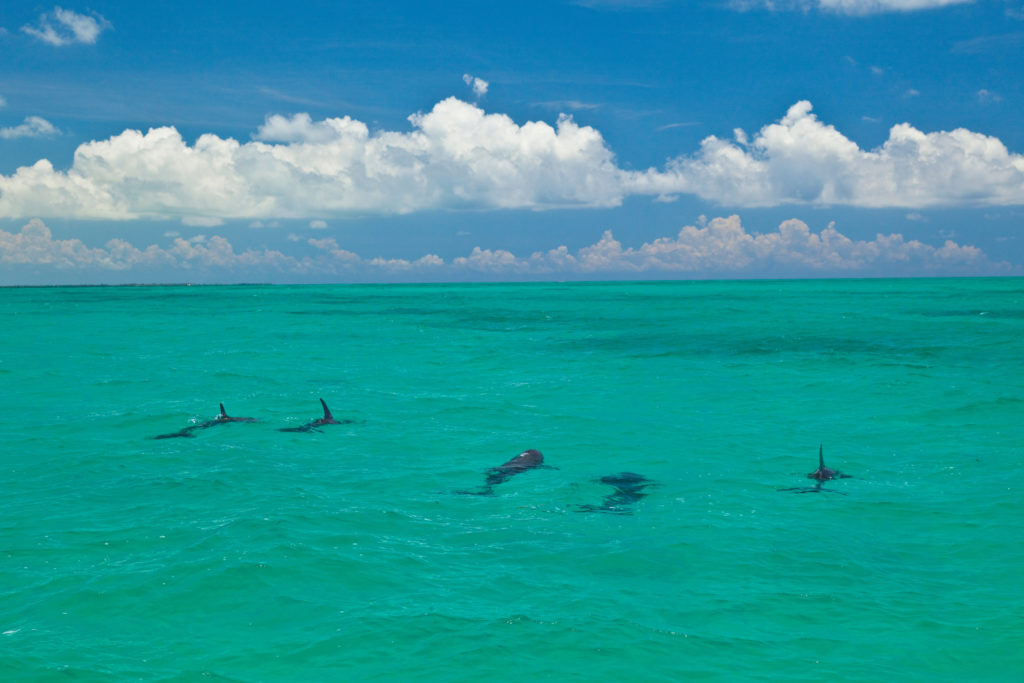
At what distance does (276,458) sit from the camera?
920 inches

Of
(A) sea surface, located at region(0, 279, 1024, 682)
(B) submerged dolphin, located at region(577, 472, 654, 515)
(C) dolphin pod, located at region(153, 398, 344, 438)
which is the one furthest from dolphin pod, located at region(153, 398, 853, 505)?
(C) dolphin pod, located at region(153, 398, 344, 438)

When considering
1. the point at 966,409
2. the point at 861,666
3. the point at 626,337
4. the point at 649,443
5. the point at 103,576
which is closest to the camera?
the point at 861,666

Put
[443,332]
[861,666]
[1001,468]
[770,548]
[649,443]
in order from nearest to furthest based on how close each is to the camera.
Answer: [861,666] → [770,548] → [1001,468] → [649,443] → [443,332]

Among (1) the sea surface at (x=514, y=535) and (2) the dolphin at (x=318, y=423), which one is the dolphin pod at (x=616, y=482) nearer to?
(1) the sea surface at (x=514, y=535)

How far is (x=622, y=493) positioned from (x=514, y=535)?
14.3ft

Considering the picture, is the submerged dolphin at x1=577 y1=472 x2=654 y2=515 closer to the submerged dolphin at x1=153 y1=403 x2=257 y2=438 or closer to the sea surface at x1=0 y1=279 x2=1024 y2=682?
the sea surface at x1=0 y1=279 x2=1024 y2=682

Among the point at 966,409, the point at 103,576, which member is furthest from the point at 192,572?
the point at 966,409

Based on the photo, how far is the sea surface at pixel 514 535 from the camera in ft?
37.5

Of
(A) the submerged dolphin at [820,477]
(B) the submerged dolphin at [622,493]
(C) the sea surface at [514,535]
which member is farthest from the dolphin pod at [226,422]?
(A) the submerged dolphin at [820,477]

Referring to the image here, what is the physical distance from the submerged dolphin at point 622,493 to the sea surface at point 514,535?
0.21m

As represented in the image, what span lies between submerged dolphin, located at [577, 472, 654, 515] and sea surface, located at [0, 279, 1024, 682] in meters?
0.21

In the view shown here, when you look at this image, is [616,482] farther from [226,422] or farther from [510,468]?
[226,422]

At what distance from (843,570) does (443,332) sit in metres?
62.7

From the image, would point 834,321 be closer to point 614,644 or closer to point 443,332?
point 443,332
